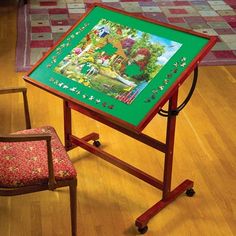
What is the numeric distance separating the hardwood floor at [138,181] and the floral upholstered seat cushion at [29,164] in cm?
45

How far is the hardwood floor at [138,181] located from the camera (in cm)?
280

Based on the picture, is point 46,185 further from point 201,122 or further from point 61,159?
point 201,122

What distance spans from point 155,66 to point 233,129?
47.5 inches

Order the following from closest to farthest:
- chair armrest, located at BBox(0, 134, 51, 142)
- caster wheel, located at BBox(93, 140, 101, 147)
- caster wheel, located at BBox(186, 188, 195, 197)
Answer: chair armrest, located at BBox(0, 134, 51, 142) < caster wheel, located at BBox(186, 188, 195, 197) < caster wheel, located at BBox(93, 140, 101, 147)

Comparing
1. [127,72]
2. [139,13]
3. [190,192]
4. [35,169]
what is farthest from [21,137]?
[139,13]

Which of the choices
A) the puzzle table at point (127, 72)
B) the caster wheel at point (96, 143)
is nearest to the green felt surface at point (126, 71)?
the puzzle table at point (127, 72)

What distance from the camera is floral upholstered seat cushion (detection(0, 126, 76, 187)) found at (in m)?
2.40

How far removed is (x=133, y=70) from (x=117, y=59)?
135mm

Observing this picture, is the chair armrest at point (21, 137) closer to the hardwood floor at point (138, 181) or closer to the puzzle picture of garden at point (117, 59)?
the puzzle picture of garden at point (117, 59)

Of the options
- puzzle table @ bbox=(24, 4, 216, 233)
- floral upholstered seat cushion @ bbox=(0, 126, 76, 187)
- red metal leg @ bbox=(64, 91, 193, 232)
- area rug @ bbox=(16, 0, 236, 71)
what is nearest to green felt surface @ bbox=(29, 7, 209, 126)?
puzzle table @ bbox=(24, 4, 216, 233)

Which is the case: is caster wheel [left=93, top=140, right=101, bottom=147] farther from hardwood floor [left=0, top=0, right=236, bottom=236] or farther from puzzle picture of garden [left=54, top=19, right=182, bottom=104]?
puzzle picture of garden [left=54, top=19, right=182, bottom=104]

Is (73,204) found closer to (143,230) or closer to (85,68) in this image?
(143,230)

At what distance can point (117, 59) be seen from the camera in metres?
2.75

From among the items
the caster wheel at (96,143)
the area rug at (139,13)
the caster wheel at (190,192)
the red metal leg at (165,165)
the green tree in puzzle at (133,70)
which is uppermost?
the green tree in puzzle at (133,70)
